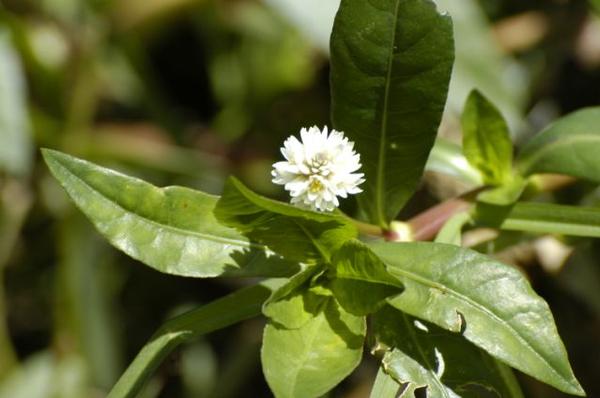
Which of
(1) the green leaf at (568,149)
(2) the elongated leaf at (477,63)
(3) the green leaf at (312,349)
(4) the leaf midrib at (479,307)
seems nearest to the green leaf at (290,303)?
(3) the green leaf at (312,349)

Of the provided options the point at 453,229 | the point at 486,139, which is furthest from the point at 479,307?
the point at 486,139

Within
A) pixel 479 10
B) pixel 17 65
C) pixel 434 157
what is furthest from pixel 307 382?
pixel 17 65

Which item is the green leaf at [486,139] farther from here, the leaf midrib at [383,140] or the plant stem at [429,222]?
the leaf midrib at [383,140]

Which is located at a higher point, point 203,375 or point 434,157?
point 434,157

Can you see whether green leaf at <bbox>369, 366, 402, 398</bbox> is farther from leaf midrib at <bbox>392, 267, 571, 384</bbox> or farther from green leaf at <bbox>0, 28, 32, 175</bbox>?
green leaf at <bbox>0, 28, 32, 175</bbox>

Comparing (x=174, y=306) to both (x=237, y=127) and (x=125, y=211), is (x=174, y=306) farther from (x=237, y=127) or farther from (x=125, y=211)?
(x=125, y=211)

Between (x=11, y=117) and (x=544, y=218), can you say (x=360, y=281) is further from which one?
(x=11, y=117)
